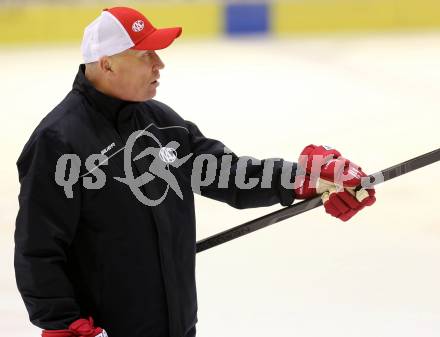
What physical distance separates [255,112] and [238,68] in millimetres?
2007

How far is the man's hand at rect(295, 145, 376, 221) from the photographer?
239 cm

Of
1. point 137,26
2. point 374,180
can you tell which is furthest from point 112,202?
point 374,180

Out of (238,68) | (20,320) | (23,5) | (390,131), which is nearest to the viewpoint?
(20,320)

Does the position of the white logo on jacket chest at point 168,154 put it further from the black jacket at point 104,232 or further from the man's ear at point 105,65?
the man's ear at point 105,65

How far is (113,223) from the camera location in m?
2.17

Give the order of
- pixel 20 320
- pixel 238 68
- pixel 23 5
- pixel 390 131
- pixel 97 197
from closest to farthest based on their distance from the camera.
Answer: pixel 97 197, pixel 20 320, pixel 390 131, pixel 238 68, pixel 23 5

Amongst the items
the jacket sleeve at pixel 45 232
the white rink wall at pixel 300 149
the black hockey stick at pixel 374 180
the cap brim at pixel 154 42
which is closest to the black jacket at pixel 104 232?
the jacket sleeve at pixel 45 232

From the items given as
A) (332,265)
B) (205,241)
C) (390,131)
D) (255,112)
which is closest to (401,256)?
(332,265)

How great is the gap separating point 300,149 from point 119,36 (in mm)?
4024

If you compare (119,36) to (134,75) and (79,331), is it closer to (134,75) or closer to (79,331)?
(134,75)

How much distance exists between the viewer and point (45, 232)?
6.82 ft

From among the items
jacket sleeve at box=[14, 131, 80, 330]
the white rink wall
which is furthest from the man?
the white rink wall

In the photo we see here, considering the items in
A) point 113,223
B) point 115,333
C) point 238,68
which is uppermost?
point 113,223

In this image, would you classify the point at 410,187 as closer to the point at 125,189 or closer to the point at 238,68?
the point at 125,189
